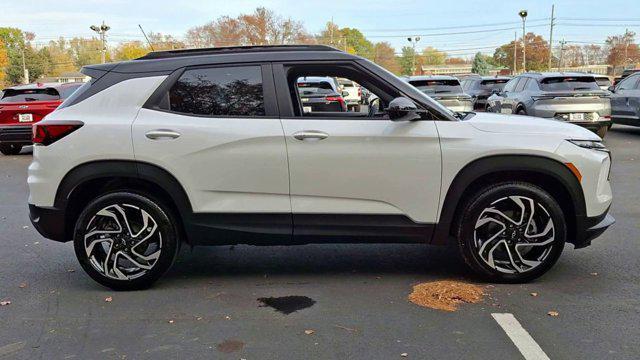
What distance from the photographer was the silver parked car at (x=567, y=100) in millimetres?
12531

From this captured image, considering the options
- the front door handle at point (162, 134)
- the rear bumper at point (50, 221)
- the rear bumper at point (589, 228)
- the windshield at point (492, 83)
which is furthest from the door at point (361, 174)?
the windshield at point (492, 83)

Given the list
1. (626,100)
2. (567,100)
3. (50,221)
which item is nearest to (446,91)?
(567,100)

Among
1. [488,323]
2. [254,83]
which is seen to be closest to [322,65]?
[254,83]

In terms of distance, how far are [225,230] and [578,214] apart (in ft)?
8.59

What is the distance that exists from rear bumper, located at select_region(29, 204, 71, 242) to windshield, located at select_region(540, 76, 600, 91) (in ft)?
38.4

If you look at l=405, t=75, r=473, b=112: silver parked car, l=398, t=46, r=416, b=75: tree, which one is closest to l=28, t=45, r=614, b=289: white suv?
l=405, t=75, r=473, b=112: silver parked car

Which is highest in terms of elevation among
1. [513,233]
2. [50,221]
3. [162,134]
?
[162,134]

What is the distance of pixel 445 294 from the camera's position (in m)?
4.12

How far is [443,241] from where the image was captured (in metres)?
4.22

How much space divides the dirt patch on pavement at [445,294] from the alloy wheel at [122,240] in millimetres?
1983

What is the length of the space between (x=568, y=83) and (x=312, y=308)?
11.4m

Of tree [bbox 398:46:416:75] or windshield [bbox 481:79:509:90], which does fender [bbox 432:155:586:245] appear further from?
tree [bbox 398:46:416:75]

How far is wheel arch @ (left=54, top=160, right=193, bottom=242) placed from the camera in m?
4.09

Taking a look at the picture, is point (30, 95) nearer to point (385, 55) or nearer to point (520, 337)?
point (520, 337)
